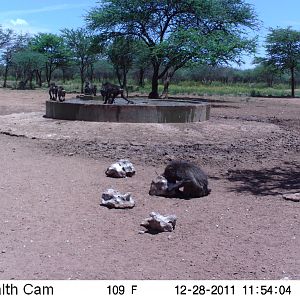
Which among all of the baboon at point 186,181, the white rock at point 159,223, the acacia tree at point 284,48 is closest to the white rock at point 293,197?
the baboon at point 186,181

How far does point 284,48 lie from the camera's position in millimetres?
47562

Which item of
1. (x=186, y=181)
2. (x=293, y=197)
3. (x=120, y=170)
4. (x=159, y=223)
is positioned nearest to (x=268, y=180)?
(x=293, y=197)

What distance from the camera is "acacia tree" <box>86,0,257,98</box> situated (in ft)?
87.7

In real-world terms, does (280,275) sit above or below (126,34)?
below

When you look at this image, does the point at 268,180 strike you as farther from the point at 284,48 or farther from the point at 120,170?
the point at 284,48

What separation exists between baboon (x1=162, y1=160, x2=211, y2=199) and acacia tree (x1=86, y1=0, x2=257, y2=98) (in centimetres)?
1978

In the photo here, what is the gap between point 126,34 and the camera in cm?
2986

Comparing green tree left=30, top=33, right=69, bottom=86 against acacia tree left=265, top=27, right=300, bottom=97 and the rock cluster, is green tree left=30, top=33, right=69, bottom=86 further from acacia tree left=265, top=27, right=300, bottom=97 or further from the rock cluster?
the rock cluster

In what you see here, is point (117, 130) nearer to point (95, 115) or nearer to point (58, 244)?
point (95, 115)

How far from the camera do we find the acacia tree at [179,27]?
26734mm

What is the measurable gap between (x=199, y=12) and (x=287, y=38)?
2160 cm

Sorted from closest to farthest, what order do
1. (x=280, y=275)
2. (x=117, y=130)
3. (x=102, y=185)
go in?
1. (x=280, y=275)
2. (x=102, y=185)
3. (x=117, y=130)

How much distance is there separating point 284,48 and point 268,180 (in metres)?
41.7
